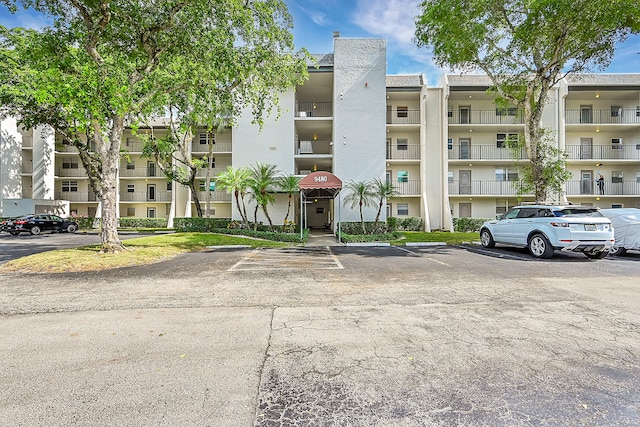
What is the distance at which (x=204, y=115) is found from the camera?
14320mm

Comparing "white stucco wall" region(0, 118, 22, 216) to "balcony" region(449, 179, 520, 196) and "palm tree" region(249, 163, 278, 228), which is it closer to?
"palm tree" region(249, 163, 278, 228)

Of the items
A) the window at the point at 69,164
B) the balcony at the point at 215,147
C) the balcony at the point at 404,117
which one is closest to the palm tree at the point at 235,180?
the balcony at the point at 215,147

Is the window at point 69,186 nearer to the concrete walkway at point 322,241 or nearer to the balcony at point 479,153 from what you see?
the concrete walkway at point 322,241

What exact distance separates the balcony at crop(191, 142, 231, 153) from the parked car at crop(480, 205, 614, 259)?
21928mm

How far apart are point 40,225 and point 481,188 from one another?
3359 centimetres

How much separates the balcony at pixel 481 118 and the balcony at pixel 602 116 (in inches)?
173

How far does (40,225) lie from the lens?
23938 mm

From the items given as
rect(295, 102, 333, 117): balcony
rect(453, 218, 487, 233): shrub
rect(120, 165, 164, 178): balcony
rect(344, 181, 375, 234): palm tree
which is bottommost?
rect(453, 218, 487, 233): shrub

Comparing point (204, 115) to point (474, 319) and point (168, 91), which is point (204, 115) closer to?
point (168, 91)

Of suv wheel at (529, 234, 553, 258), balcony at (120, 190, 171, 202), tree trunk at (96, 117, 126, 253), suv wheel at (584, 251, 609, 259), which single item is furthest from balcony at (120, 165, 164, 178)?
suv wheel at (584, 251, 609, 259)

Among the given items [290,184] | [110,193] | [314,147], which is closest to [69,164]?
[314,147]

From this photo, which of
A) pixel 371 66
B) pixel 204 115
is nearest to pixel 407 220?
pixel 371 66

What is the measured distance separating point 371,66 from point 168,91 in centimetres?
1355

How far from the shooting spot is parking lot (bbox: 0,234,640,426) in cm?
243
